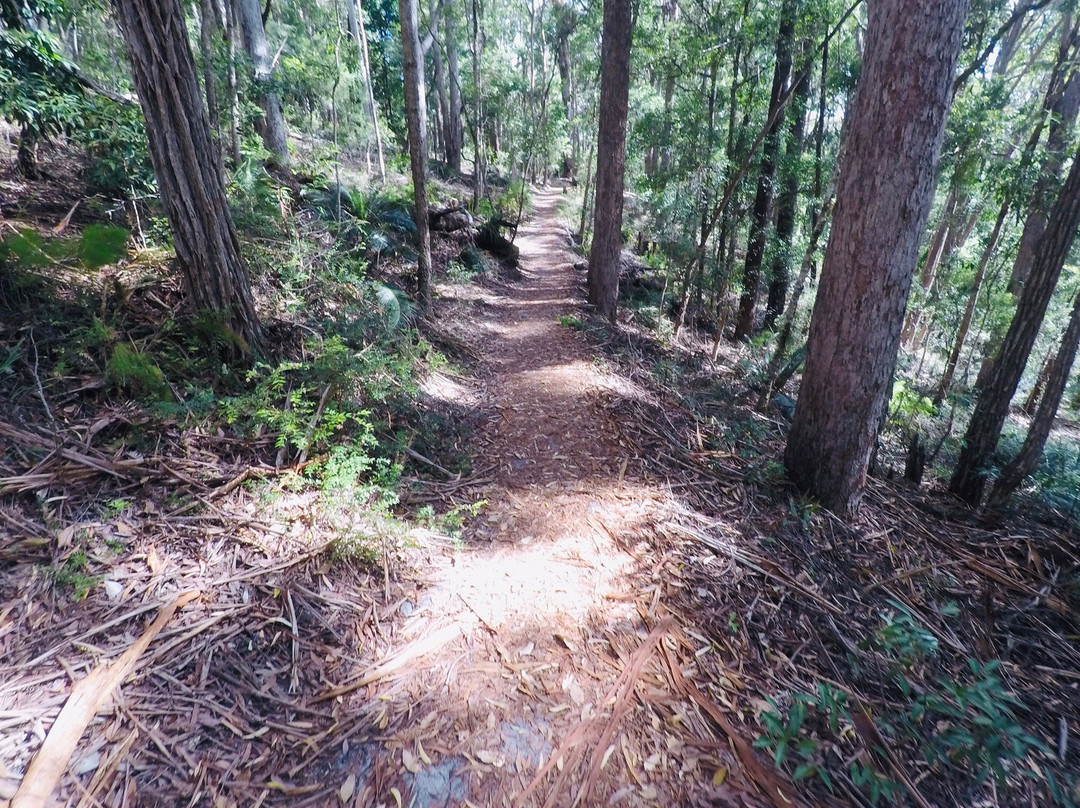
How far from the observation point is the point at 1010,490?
533cm

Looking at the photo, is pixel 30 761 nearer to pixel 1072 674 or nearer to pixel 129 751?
pixel 129 751

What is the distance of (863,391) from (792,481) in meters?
0.92

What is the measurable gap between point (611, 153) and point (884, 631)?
865 centimetres

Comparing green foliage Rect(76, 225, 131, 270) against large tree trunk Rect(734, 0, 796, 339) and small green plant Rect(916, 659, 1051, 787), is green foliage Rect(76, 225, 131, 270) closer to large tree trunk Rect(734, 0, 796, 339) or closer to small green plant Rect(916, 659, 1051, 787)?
small green plant Rect(916, 659, 1051, 787)

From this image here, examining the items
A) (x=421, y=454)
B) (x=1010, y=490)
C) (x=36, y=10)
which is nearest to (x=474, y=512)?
(x=421, y=454)

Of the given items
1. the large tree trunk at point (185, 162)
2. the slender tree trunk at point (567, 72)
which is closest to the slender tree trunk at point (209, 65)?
the large tree trunk at point (185, 162)

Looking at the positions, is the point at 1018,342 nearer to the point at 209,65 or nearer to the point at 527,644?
the point at 527,644

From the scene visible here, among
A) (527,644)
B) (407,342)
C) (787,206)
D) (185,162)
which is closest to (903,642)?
(527,644)

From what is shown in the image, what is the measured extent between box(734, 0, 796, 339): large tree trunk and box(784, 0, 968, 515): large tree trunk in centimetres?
591

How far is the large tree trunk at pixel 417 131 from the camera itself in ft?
23.1

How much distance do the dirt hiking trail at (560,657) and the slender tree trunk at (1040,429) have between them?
3.98m

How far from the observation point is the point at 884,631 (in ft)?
8.80

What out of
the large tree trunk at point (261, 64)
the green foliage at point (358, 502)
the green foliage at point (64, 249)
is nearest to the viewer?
the green foliage at point (358, 502)

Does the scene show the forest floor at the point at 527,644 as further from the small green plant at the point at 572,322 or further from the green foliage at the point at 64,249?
the small green plant at the point at 572,322
